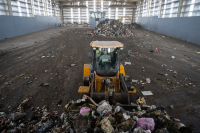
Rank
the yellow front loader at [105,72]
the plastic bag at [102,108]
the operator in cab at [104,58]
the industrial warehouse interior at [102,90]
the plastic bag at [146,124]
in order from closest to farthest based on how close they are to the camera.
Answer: the plastic bag at [146,124], the industrial warehouse interior at [102,90], the plastic bag at [102,108], the yellow front loader at [105,72], the operator in cab at [104,58]

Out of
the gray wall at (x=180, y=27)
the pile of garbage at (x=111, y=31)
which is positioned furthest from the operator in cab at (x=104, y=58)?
the pile of garbage at (x=111, y=31)

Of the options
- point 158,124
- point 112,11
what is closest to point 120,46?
point 158,124

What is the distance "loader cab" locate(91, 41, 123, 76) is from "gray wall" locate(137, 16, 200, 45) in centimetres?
1283

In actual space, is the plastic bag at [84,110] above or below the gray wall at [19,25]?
below

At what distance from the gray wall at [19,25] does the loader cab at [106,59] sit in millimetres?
14721

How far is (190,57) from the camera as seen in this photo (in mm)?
9219

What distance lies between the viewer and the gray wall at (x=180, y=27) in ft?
41.8

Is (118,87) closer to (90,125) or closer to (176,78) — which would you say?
(90,125)

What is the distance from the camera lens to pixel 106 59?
13.7ft

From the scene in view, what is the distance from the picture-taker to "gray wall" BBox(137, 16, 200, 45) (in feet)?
41.8

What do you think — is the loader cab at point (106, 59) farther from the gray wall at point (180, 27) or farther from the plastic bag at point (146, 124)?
the gray wall at point (180, 27)

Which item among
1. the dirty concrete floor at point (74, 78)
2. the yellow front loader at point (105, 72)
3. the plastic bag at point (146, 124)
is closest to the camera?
the plastic bag at point (146, 124)

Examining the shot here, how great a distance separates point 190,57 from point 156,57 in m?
2.53

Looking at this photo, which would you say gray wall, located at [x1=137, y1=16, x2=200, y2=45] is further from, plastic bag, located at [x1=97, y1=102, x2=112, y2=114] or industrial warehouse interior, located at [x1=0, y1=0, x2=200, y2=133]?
plastic bag, located at [x1=97, y1=102, x2=112, y2=114]
